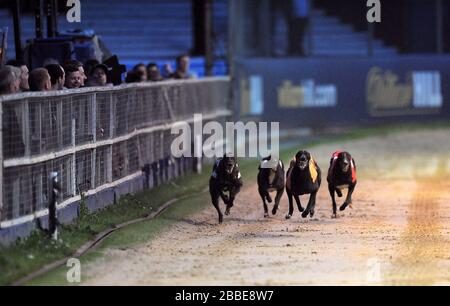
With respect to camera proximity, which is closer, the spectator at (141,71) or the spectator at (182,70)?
the spectator at (141,71)

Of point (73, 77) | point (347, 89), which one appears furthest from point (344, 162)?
point (347, 89)

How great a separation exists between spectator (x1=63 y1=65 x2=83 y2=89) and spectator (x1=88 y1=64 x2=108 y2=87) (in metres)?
0.86

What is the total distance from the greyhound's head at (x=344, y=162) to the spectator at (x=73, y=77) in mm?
2757

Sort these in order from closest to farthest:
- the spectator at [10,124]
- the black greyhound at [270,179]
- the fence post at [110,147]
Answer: the spectator at [10,124] < the black greyhound at [270,179] < the fence post at [110,147]

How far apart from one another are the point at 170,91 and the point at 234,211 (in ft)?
12.7

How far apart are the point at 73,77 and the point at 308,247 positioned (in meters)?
3.64

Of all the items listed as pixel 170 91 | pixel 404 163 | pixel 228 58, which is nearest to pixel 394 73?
pixel 228 58

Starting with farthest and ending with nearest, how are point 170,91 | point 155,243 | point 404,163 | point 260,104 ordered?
point 260,104, point 404,163, point 170,91, point 155,243

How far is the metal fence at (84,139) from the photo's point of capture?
1059 cm

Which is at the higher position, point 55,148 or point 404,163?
point 55,148

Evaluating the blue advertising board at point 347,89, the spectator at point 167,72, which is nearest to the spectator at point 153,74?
the spectator at point 167,72

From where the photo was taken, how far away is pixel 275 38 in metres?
28.3

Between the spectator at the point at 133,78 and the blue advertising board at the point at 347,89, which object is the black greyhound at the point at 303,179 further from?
the blue advertising board at the point at 347,89

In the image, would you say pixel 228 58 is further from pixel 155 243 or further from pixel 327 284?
pixel 327 284
